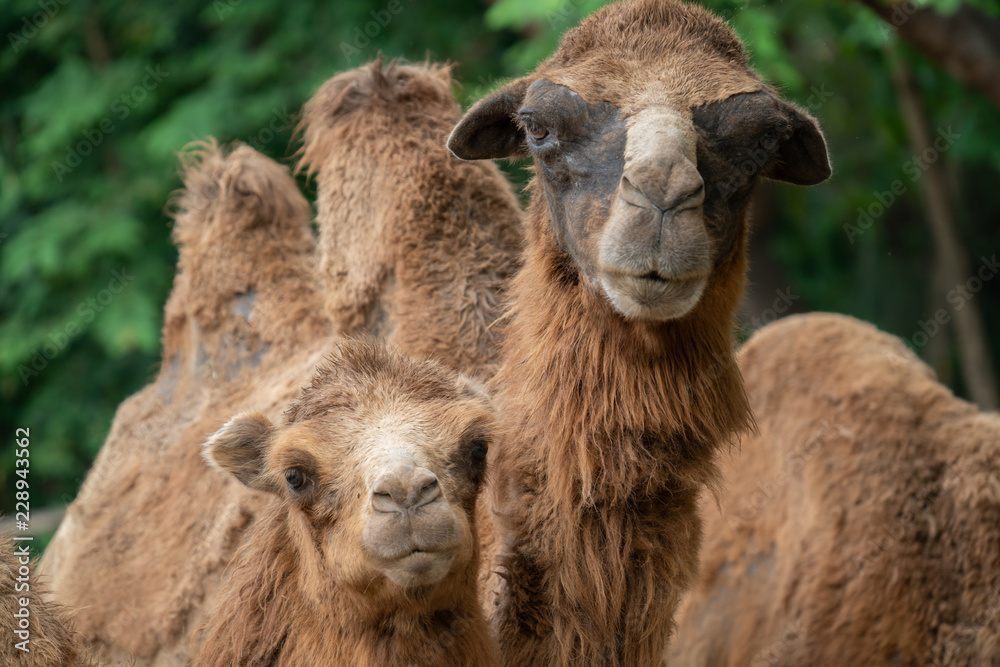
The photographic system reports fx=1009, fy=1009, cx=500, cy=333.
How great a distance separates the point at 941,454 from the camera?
4438 mm

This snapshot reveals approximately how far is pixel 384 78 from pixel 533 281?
1.60 meters

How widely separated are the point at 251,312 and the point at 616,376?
2296 millimetres

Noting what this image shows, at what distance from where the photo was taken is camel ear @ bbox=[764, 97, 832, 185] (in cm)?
338

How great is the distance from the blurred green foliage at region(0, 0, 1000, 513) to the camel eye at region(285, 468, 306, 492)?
5.35m

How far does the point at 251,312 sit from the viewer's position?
15.8 feet

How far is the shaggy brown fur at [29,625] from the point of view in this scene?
9.61 feet

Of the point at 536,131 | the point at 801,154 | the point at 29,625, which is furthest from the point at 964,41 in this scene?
the point at 29,625

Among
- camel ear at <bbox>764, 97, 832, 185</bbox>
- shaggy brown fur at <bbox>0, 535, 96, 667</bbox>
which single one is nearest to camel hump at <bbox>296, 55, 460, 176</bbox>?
camel ear at <bbox>764, 97, 832, 185</bbox>

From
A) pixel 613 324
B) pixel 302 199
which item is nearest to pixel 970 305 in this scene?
pixel 302 199

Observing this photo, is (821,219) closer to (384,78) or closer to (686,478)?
(384,78)

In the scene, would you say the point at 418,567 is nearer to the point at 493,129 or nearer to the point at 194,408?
the point at 493,129

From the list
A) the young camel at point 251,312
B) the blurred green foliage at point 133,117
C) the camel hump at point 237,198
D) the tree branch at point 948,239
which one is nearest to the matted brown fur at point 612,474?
the young camel at point 251,312

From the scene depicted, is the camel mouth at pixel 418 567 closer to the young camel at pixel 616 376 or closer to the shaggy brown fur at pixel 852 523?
the young camel at pixel 616 376

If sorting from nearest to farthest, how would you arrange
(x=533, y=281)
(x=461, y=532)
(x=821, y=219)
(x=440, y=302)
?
(x=461, y=532) < (x=533, y=281) < (x=440, y=302) < (x=821, y=219)
